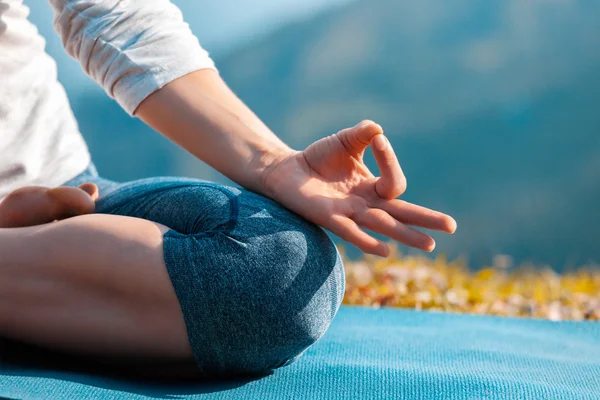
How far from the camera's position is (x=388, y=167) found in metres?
1.27

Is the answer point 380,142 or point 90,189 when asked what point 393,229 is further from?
point 90,189

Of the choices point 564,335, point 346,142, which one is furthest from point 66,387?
point 564,335

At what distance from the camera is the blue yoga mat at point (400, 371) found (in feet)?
3.99

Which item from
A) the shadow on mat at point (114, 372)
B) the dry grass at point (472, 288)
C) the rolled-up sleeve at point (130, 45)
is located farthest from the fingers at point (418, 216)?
the dry grass at point (472, 288)

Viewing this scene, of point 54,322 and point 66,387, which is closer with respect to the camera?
point 66,387

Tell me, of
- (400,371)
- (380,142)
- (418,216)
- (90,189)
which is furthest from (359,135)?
(90,189)

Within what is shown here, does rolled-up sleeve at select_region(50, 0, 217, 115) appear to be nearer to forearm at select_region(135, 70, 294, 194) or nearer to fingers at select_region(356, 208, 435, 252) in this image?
forearm at select_region(135, 70, 294, 194)

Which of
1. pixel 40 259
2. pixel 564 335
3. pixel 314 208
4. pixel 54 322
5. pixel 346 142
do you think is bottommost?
pixel 564 335

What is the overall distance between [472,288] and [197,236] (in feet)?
7.03

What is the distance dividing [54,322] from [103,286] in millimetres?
129

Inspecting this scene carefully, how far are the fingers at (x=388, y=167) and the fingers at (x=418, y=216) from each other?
23 mm

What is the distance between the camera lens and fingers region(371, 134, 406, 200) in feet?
4.16

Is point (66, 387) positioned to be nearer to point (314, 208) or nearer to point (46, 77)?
point (314, 208)

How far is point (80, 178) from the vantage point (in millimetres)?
1751
